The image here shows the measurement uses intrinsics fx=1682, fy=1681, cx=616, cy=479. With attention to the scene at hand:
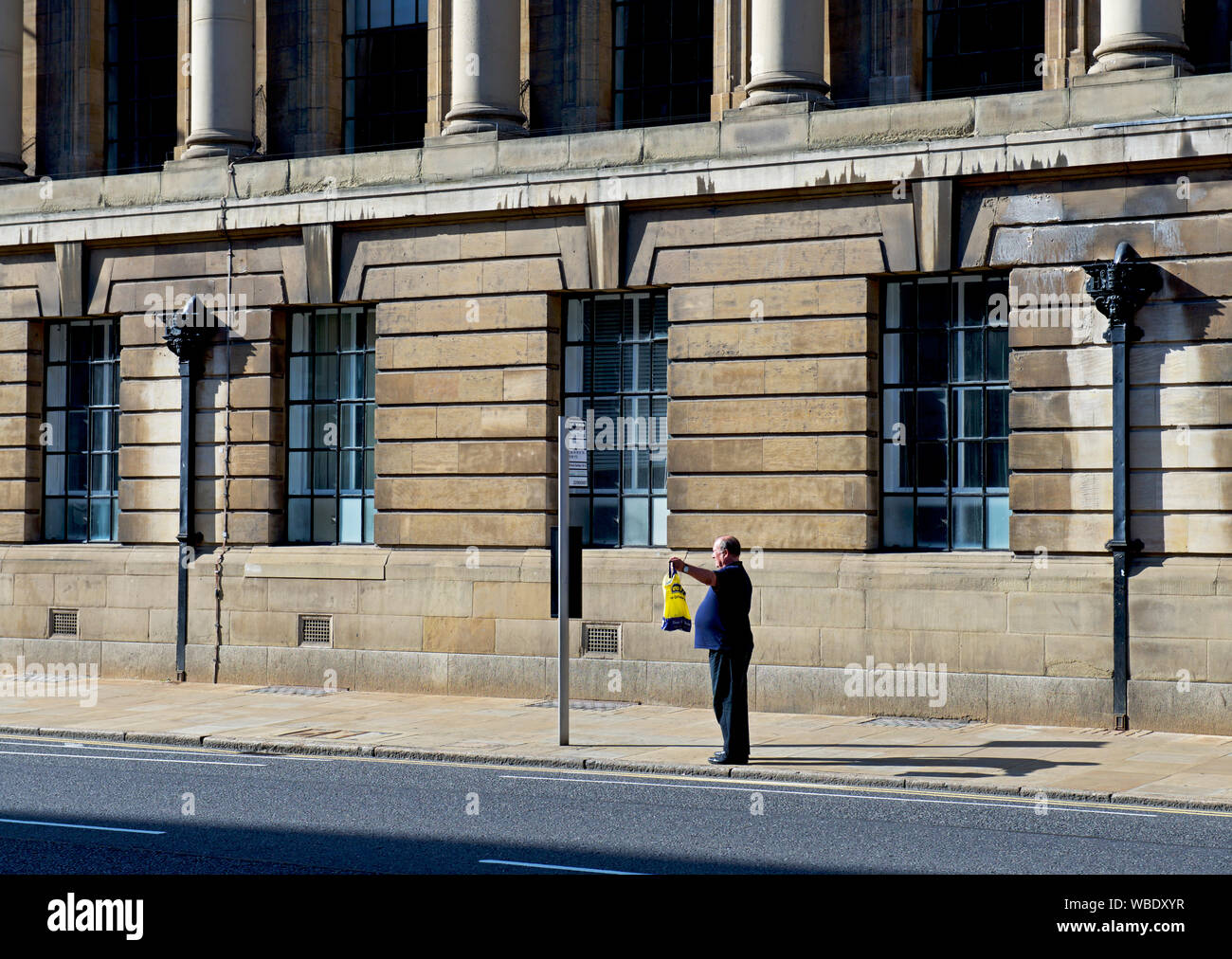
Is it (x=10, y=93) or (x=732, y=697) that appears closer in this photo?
(x=732, y=697)

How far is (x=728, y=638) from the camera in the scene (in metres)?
14.8

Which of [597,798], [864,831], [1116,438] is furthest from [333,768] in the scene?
[1116,438]

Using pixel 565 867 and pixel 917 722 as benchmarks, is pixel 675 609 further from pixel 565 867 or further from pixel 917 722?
pixel 565 867

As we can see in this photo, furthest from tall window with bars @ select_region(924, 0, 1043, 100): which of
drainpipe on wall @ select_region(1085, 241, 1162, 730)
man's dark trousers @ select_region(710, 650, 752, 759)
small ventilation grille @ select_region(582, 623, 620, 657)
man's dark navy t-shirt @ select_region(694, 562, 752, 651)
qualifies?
man's dark trousers @ select_region(710, 650, 752, 759)

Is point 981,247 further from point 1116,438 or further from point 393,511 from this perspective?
point 393,511

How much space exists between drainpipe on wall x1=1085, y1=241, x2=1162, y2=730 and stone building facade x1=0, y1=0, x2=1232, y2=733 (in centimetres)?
15

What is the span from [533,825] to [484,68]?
12697 mm

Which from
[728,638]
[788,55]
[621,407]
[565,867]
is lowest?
[565,867]

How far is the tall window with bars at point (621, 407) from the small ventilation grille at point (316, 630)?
12.0ft

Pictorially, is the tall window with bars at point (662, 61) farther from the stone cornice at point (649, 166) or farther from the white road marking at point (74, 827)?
the white road marking at point (74, 827)

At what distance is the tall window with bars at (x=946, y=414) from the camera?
756 inches

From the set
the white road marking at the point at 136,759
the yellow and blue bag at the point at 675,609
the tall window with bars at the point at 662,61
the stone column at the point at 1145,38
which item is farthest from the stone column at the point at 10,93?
the stone column at the point at 1145,38

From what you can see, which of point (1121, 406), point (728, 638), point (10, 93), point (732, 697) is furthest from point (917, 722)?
point (10, 93)

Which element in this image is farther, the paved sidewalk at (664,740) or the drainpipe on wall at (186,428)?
the drainpipe on wall at (186,428)
